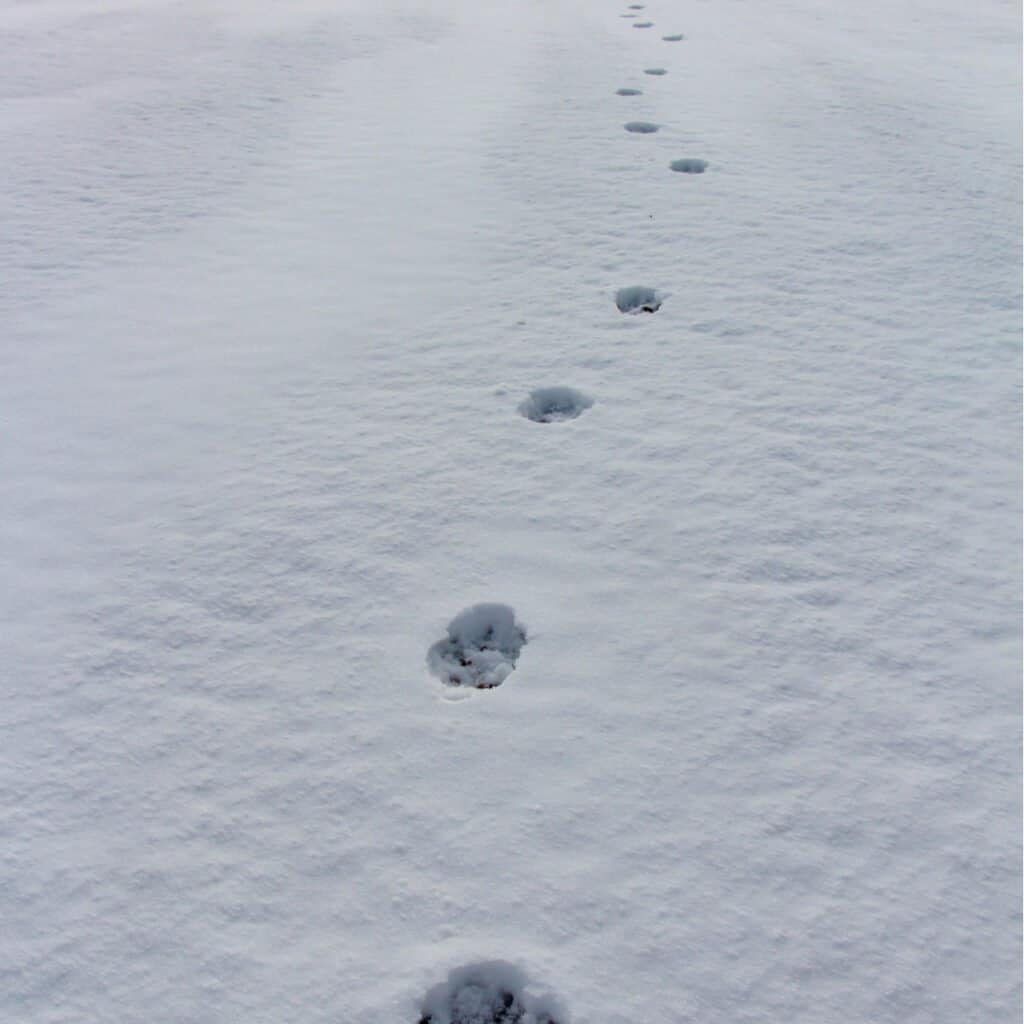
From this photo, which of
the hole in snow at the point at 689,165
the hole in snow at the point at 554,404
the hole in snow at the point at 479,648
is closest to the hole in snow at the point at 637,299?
the hole in snow at the point at 554,404

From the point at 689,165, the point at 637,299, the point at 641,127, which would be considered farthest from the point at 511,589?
the point at 641,127

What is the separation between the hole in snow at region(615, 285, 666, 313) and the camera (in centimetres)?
345

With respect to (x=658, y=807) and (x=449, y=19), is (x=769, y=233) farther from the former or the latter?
(x=449, y=19)

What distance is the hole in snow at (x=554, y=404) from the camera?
2.85 meters

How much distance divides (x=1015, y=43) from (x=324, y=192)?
244 inches

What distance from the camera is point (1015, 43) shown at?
6.95 m

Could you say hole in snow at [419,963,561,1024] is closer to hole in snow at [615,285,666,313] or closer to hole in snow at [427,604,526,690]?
hole in snow at [427,604,526,690]

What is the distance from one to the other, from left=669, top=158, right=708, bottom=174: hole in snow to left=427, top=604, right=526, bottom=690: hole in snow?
11.6 feet

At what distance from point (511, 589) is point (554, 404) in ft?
3.11

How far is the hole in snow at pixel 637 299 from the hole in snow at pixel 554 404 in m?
0.72

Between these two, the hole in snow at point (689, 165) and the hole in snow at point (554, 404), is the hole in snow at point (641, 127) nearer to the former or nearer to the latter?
the hole in snow at point (689, 165)

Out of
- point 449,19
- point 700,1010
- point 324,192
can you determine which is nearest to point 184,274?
point 324,192

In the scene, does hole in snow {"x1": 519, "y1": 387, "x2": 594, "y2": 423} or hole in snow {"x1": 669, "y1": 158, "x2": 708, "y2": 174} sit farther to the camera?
hole in snow {"x1": 669, "y1": 158, "x2": 708, "y2": 174}

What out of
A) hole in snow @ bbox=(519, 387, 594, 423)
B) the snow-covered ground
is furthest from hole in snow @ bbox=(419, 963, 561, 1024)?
hole in snow @ bbox=(519, 387, 594, 423)
